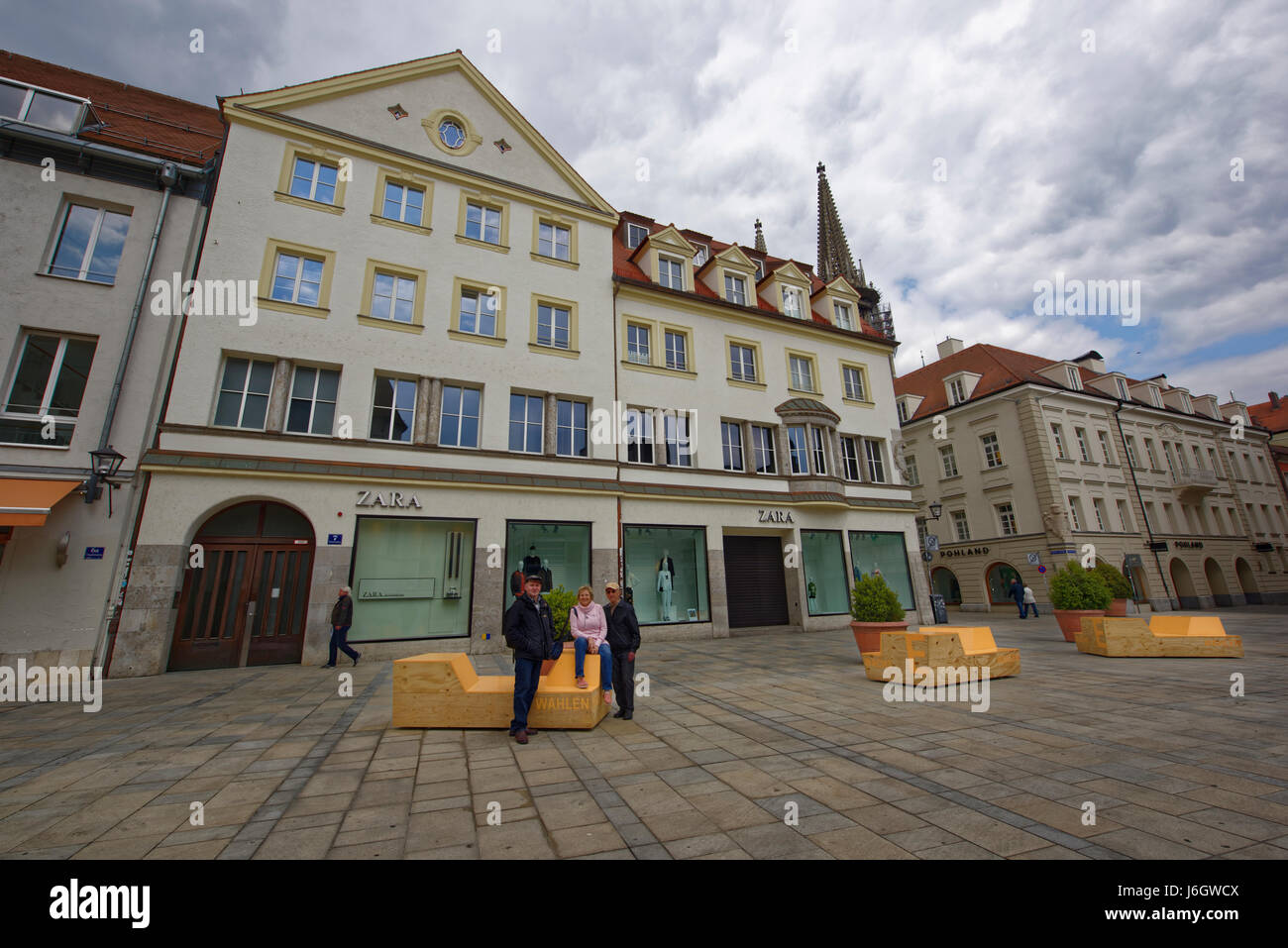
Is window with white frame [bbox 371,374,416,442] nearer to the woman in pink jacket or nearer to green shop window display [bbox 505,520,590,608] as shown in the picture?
green shop window display [bbox 505,520,590,608]

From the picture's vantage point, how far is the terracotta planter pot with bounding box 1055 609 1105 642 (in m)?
13.8

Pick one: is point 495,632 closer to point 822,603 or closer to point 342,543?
point 342,543

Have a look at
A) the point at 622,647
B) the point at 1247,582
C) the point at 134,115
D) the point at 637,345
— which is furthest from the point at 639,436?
the point at 1247,582

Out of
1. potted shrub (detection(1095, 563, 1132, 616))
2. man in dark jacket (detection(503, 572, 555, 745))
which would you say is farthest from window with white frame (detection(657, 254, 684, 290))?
man in dark jacket (detection(503, 572, 555, 745))

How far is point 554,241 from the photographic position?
1906 centimetres

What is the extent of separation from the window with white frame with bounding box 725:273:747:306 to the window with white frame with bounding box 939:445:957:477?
19927 mm

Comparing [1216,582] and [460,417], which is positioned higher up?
[460,417]

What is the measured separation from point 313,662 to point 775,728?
444 inches

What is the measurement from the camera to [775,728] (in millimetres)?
6609

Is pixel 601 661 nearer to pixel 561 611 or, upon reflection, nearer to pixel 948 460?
pixel 561 611

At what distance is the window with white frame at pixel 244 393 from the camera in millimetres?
13484

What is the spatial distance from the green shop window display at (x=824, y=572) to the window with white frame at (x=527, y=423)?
1086 cm

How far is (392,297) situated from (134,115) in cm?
994
